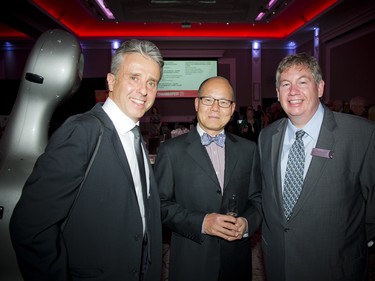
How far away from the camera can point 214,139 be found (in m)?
1.93

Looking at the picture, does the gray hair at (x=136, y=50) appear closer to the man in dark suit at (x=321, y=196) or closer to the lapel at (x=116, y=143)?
the lapel at (x=116, y=143)

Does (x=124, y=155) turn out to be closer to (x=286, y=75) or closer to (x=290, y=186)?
(x=290, y=186)

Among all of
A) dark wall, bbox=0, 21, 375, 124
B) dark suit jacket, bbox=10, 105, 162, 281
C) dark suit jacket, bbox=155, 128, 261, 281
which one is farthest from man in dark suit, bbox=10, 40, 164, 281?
dark wall, bbox=0, 21, 375, 124

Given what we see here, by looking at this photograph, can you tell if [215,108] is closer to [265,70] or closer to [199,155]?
[199,155]

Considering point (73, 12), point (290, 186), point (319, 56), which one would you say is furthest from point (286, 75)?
point (319, 56)

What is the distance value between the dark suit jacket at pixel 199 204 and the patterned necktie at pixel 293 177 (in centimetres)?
24

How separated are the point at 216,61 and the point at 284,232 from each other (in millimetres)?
10286

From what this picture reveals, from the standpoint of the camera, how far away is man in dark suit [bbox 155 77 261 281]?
1771 mm

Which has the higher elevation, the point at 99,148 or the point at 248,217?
the point at 99,148

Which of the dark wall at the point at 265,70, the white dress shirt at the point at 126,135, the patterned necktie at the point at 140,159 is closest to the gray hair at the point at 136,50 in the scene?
the white dress shirt at the point at 126,135

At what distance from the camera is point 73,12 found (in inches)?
332

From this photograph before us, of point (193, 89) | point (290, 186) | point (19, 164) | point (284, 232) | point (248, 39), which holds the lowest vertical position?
point (284, 232)

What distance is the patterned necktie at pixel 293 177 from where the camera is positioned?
169cm

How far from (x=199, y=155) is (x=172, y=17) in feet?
22.6
